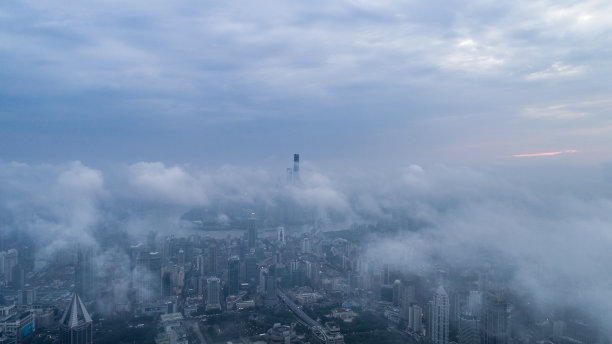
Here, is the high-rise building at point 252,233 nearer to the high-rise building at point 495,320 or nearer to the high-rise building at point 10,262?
the high-rise building at point 10,262

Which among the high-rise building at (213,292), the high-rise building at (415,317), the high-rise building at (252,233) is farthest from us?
the high-rise building at (252,233)

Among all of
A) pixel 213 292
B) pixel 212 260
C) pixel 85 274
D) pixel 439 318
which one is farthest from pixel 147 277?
pixel 439 318

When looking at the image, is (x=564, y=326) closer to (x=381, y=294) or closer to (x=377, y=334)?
(x=377, y=334)

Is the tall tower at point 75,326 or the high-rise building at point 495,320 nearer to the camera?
the high-rise building at point 495,320

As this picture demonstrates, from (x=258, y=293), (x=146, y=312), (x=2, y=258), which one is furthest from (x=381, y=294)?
(x=2, y=258)

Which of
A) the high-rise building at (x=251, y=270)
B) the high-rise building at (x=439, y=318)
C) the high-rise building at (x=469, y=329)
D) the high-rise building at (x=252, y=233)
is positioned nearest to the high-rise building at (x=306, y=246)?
the high-rise building at (x=252, y=233)

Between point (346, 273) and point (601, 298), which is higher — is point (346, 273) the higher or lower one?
the lower one
